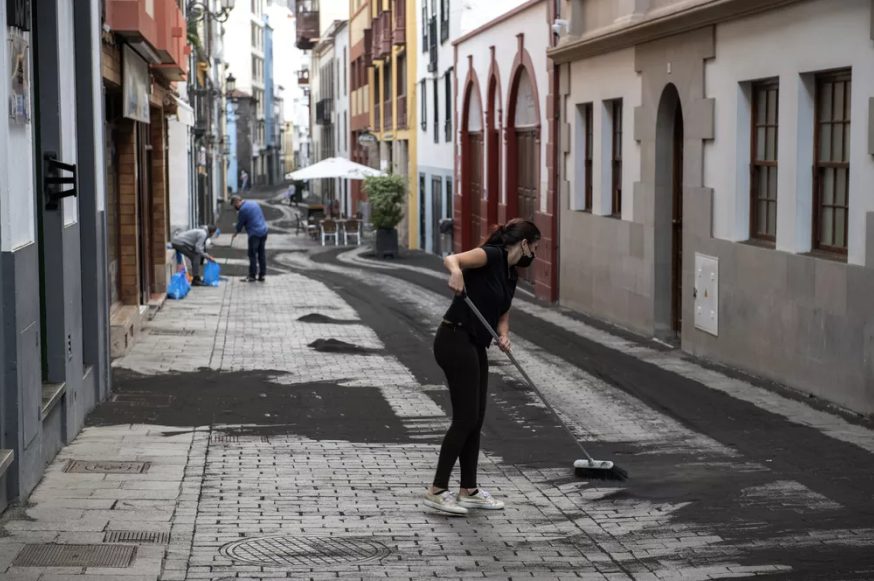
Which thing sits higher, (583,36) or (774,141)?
(583,36)

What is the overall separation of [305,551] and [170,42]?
1241cm

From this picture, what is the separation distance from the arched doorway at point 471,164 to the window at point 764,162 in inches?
677

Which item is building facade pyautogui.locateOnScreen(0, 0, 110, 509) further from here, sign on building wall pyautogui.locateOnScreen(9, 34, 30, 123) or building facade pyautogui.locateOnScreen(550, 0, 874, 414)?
building facade pyautogui.locateOnScreen(550, 0, 874, 414)

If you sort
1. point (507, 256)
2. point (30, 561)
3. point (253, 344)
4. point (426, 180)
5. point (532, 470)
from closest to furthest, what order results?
point (30, 561) → point (507, 256) → point (532, 470) → point (253, 344) → point (426, 180)

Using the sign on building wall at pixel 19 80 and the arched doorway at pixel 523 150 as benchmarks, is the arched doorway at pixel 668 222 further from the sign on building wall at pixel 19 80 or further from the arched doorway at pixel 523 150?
the sign on building wall at pixel 19 80

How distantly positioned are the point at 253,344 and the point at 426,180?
2325 cm

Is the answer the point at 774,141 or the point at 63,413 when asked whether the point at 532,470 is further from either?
the point at 774,141

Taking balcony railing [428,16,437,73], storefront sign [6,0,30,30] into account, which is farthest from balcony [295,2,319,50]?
storefront sign [6,0,30,30]

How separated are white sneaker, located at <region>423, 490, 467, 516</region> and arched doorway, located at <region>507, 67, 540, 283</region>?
1656 cm

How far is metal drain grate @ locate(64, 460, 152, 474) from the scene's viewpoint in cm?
970

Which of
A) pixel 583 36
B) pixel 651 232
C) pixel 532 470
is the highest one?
pixel 583 36

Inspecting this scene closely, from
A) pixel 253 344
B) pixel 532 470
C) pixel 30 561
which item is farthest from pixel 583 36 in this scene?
pixel 30 561

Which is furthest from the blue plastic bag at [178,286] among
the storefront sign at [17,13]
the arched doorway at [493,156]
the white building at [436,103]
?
the storefront sign at [17,13]

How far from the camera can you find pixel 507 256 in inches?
341
